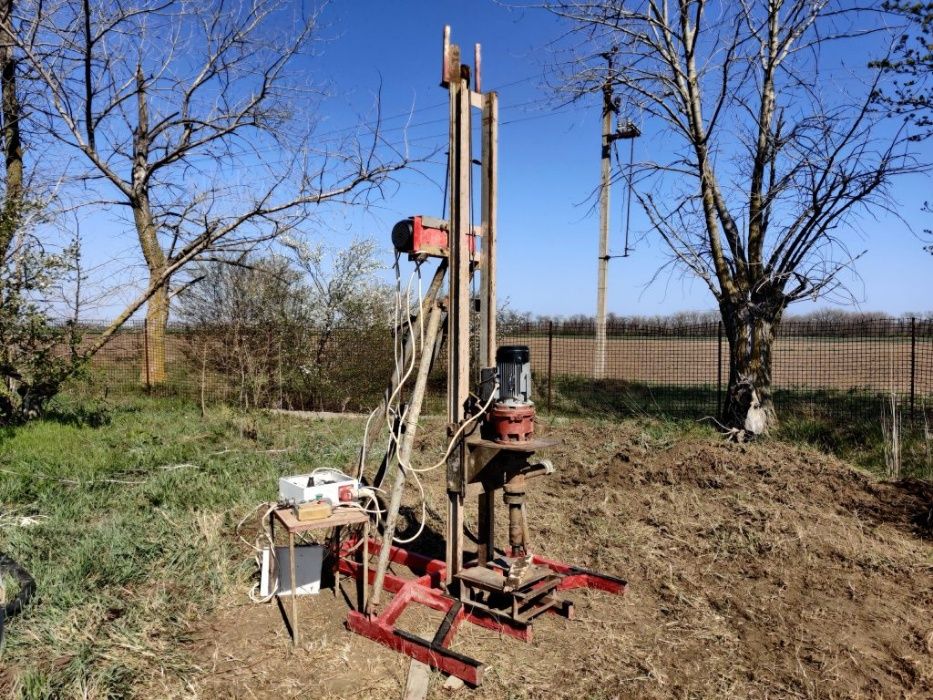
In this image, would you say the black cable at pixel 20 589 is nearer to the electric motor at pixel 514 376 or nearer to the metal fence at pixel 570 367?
the electric motor at pixel 514 376

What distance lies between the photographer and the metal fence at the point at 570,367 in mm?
9734

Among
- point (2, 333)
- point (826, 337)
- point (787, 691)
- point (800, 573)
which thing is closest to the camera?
point (787, 691)

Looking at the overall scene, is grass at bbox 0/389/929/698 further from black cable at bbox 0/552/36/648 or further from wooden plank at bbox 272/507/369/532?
wooden plank at bbox 272/507/369/532

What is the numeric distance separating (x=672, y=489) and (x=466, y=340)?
2965mm

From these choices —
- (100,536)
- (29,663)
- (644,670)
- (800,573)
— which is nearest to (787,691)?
(644,670)

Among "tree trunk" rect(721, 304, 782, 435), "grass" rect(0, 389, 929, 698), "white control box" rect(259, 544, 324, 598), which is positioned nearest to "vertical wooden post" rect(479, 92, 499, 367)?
"white control box" rect(259, 544, 324, 598)

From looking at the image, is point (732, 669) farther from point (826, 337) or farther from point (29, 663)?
point (826, 337)

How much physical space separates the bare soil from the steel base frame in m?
0.07

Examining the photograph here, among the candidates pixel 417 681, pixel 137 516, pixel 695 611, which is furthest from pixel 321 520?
pixel 137 516

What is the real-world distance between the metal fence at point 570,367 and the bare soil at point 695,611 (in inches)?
159

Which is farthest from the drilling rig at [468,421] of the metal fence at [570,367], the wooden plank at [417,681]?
the metal fence at [570,367]

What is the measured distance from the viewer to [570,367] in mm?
12938

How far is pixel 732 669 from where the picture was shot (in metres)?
2.98

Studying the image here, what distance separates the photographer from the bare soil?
9.41ft
